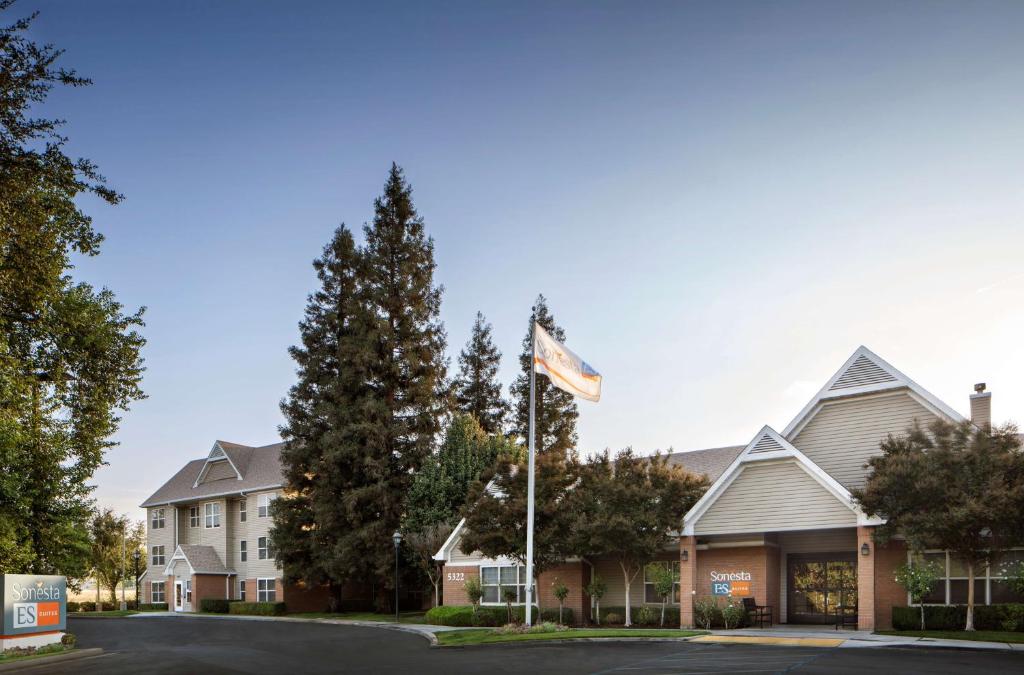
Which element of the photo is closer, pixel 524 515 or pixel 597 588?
pixel 524 515

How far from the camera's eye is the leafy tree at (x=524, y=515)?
30.1 metres

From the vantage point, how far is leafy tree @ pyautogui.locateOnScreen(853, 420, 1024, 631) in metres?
21.5

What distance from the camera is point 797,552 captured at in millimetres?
29875

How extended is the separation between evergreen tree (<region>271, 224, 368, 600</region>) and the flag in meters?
22.7

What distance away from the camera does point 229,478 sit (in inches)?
2461

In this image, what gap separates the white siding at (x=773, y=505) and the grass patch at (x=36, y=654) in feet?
65.8

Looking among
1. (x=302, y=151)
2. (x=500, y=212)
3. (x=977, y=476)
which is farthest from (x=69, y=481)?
(x=977, y=476)

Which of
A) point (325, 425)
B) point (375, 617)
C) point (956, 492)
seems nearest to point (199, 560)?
point (325, 425)

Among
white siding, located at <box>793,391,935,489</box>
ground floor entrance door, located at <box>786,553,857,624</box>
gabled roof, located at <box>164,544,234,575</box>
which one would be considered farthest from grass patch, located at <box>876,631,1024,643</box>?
gabled roof, located at <box>164,544,234,575</box>

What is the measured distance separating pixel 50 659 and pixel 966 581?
26.4 meters

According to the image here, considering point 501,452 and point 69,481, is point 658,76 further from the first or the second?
point 501,452

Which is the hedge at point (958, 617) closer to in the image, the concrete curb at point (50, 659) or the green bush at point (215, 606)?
the concrete curb at point (50, 659)

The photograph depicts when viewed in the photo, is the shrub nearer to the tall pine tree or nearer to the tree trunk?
the tree trunk

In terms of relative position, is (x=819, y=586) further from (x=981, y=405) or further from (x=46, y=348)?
(x=46, y=348)
